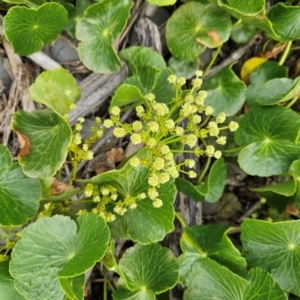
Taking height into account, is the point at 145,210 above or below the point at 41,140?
below

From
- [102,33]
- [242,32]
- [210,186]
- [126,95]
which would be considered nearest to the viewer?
[126,95]

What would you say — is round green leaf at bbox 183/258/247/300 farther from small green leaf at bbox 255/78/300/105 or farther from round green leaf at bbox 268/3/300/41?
round green leaf at bbox 268/3/300/41

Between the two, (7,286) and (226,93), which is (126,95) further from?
(7,286)

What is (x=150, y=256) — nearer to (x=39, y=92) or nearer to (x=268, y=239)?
(x=268, y=239)

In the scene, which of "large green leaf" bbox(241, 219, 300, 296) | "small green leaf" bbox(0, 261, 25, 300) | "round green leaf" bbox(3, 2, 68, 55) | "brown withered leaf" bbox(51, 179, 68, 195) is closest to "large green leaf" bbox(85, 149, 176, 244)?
"brown withered leaf" bbox(51, 179, 68, 195)

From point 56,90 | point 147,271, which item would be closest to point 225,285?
point 147,271

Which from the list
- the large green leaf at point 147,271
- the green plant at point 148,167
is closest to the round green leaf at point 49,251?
the green plant at point 148,167
